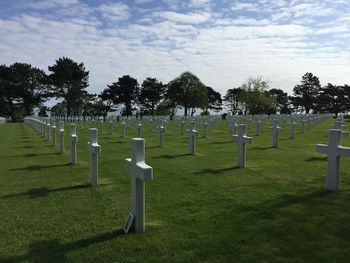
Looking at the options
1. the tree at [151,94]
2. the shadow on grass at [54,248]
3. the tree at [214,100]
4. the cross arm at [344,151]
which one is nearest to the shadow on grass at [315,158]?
the cross arm at [344,151]

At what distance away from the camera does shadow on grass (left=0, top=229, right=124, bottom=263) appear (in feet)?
13.0

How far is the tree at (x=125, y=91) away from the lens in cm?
7012

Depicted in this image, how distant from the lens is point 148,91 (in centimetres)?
6988

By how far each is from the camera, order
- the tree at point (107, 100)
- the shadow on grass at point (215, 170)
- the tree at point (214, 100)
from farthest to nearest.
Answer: the tree at point (214, 100) → the tree at point (107, 100) → the shadow on grass at point (215, 170)

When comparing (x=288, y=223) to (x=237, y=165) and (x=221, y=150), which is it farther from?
(x=221, y=150)

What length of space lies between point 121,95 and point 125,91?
96 cm

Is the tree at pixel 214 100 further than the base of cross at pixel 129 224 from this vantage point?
Yes

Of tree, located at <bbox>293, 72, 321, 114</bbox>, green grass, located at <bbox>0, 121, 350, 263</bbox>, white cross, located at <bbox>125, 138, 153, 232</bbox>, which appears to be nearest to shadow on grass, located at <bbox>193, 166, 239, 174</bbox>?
green grass, located at <bbox>0, 121, 350, 263</bbox>

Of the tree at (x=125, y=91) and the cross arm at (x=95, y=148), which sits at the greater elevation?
the tree at (x=125, y=91)

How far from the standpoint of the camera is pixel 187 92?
66750 millimetres

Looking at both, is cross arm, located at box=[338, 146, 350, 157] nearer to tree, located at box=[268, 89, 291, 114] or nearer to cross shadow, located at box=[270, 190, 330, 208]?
cross shadow, located at box=[270, 190, 330, 208]

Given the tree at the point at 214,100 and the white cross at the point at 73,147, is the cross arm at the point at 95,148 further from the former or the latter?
the tree at the point at 214,100

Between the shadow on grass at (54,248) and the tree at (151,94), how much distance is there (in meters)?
65.8

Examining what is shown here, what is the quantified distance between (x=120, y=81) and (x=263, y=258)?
67895 millimetres
